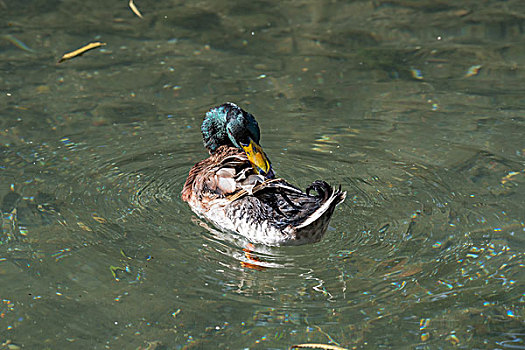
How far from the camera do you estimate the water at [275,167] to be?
4750 millimetres

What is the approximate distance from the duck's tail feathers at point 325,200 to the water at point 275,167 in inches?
12.0

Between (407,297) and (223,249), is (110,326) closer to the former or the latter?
(223,249)

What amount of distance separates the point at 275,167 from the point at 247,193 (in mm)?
1032

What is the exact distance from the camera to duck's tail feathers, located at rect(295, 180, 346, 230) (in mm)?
5203

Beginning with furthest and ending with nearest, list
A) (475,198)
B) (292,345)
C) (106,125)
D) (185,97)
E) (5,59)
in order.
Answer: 1. (5,59)
2. (185,97)
3. (106,125)
4. (475,198)
5. (292,345)

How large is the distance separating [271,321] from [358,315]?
1.83ft

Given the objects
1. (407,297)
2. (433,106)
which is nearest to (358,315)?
(407,297)

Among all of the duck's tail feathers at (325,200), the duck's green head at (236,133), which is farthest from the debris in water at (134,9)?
the duck's tail feathers at (325,200)

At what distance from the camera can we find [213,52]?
9.07m

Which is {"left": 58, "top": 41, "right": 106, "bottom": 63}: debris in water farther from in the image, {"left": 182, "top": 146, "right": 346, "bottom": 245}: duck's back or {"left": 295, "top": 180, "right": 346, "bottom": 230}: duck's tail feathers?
{"left": 295, "top": 180, "right": 346, "bottom": 230}: duck's tail feathers

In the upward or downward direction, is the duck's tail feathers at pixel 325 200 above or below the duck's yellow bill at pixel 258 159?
above

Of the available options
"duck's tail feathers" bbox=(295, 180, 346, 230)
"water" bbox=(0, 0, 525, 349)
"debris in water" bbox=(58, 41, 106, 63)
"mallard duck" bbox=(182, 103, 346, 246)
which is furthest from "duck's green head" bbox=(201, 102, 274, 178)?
"debris in water" bbox=(58, 41, 106, 63)

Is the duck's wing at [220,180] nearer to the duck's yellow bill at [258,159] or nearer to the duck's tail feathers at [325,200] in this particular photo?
the duck's yellow bill at [258,159]

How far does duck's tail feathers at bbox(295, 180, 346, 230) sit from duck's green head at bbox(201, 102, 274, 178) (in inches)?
30.0
